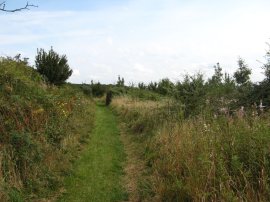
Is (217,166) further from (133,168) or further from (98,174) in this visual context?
(133,168)

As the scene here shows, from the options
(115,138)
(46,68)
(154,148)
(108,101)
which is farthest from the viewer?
(108,101)

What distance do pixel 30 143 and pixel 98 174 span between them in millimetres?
2148

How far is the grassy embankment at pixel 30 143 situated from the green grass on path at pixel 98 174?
34 centimetres

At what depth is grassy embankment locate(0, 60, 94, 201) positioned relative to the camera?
7.79 metres

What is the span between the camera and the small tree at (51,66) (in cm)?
2744

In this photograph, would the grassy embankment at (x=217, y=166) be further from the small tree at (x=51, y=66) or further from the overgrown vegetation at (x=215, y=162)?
the small tree at (x=51, y=66)

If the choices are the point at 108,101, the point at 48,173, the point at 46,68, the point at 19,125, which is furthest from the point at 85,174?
the point at 108,101

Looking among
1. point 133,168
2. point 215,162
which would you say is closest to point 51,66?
point 133,168

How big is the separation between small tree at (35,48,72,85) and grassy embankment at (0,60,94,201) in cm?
1426

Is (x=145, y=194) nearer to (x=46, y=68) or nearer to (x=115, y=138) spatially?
(x=115, y=138)

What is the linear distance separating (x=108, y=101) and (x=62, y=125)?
2636 cm

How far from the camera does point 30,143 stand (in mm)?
8617

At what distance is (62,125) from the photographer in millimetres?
12930

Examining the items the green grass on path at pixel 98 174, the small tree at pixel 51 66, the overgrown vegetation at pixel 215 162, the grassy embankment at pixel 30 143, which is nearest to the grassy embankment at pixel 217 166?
the overgrown vegetation at pixel 215 162
